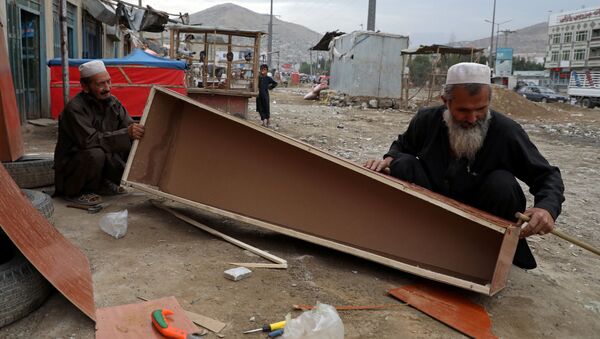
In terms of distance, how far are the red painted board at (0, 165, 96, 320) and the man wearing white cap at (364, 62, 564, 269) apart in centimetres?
189

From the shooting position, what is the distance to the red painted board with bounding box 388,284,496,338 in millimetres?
2484

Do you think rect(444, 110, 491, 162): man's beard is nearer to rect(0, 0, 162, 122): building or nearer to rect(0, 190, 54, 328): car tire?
rect(0, 190, 54, 328): car tire

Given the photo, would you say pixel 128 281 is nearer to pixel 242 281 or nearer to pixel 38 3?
pixel 242 281

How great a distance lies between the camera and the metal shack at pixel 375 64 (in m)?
22.5

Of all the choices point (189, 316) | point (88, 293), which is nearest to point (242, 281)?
point (189, 316)

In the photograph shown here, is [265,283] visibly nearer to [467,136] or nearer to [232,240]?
[232,240]

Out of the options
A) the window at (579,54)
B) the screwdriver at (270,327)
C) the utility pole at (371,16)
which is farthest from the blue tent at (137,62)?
the window at (579,54)

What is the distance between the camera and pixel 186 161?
4.20 meters

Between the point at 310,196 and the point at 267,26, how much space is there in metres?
143

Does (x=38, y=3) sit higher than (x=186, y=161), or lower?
higher

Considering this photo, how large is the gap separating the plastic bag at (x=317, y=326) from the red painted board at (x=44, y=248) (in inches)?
34.0

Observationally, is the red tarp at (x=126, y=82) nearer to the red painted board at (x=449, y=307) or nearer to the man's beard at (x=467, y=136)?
the man's beard at (x=467, y=136)

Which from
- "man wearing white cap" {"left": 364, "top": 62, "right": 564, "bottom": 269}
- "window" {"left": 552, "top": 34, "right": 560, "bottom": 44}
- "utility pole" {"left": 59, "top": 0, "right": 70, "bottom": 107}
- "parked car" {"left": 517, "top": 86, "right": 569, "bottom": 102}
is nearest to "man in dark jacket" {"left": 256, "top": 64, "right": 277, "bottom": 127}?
"utility pole" {"left": 59, "top": 0, "right": 70, "bottom": 107}

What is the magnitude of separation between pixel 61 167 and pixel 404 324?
316cm
